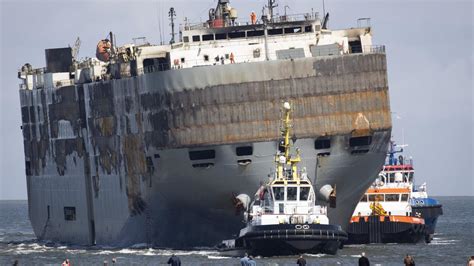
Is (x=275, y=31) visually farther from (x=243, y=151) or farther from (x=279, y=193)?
(x=279, y=193)

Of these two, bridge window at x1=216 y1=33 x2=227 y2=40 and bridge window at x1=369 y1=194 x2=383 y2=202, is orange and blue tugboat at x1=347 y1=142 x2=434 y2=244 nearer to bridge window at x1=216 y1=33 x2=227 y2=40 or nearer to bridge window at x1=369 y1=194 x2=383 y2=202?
bridge window at x1=369 y1=194 x2=383 y2=202

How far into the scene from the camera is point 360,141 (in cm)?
10375

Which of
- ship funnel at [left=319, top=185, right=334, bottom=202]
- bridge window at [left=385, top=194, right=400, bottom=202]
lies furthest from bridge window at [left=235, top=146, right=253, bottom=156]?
bridge window at [left=385, top=194, right=400, bottom=202]

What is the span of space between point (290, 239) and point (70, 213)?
129 ft

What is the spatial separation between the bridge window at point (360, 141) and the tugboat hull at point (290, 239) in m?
12.1

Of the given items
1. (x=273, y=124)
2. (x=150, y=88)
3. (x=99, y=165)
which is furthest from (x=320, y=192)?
(x=99, y=165)

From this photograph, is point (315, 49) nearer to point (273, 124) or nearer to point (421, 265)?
point (273, 124)

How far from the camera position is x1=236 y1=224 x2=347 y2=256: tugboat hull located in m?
90.1

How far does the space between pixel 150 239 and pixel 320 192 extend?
44.8ft

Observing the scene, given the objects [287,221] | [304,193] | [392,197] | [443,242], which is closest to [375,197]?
[392,197]

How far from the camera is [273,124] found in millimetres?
101625

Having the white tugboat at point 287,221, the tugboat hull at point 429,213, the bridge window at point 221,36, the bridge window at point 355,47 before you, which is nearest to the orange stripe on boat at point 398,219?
the tugboat hull at point 429,213

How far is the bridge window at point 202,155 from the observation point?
337 ft

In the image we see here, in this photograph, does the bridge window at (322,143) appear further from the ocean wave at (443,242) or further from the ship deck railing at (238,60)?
the ocean wave at (443,242)
